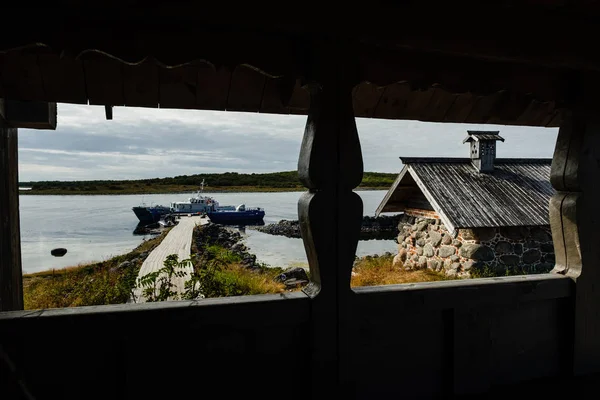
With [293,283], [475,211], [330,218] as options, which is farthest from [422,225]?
[330,218]

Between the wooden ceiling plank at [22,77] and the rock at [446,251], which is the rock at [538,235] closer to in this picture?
the rock at [446,251]

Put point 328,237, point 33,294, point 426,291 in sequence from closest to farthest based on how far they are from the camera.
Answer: point 328,237 < point 426,291 < point 33,294

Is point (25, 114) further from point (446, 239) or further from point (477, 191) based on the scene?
point (477, 191)

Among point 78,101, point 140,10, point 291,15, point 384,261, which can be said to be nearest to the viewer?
point 140,10

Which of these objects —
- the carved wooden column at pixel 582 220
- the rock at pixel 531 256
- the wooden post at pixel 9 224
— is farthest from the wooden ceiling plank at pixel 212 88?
the rock at pixel 531 256

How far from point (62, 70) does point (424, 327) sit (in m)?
2.59

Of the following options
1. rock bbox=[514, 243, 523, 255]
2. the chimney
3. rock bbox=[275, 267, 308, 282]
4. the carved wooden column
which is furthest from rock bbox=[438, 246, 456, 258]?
the carved wooden column

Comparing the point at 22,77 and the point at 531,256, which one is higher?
the point at 22,77

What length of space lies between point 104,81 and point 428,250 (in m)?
8.86

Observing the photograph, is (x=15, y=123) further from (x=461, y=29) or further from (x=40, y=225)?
(x=40, y=225)

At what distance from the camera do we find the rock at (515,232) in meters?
8.62

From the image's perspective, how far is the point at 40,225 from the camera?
23.9 m

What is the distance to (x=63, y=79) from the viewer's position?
7.48 ft

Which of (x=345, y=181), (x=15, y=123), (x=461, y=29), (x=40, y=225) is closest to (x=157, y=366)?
(x=345, y=181)
